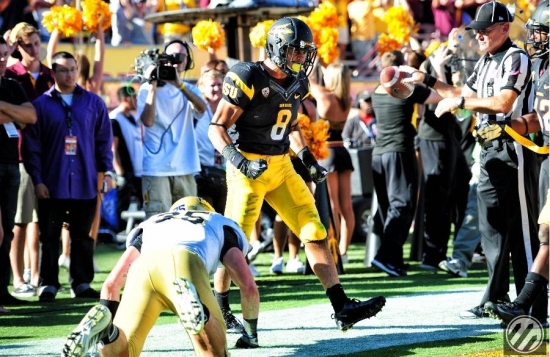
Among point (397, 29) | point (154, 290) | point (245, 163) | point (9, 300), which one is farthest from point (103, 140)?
point (397, 29)

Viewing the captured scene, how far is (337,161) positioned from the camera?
431 inches

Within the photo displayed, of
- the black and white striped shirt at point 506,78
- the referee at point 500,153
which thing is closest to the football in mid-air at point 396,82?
the referee at point 500,153

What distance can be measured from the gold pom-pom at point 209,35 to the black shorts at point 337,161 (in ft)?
5.23

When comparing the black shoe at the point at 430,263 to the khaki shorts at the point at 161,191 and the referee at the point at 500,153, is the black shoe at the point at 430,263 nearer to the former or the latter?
the khaki shorts at the point at 161,191

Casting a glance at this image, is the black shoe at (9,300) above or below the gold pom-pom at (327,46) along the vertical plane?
below

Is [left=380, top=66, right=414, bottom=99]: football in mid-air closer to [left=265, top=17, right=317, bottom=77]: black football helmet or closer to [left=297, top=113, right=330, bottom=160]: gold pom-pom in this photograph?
[left=265, top=17, right=317, bottom=77]: black football helmet

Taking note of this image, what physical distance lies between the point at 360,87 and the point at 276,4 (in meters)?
7.12

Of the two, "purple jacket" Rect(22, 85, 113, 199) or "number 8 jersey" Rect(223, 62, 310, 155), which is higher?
"number 8 jersey" Rect(223, 62, 310, 155)

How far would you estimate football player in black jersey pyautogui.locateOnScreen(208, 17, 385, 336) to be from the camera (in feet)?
23.3

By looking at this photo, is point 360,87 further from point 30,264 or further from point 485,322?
point 485,322

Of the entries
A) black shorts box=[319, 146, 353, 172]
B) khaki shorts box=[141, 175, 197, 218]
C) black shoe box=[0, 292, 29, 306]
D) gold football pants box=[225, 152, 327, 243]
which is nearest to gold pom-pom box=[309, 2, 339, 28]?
black shorts box=[319, 146, 353, 172]

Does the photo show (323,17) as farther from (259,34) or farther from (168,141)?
(168,141)

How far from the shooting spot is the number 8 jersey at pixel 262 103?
7188 millimetres

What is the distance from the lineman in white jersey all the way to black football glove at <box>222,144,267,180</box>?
42.4 inches
